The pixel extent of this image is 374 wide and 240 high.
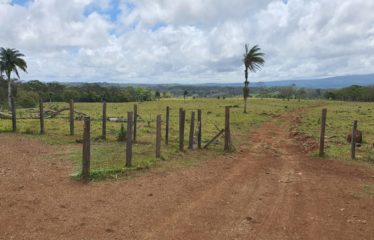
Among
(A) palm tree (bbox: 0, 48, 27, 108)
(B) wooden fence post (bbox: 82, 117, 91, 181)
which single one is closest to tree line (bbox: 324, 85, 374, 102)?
(A) palm tree (bbox: 0, 48, 27, 108)

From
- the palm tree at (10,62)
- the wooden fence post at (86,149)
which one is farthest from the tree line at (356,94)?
the wooden fence post at (86,149)

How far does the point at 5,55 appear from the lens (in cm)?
5012

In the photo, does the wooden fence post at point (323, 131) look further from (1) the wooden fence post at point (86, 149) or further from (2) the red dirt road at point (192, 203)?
(1) the wooden fence post at point (86, 149)

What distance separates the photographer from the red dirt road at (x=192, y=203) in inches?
299

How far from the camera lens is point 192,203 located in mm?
9414

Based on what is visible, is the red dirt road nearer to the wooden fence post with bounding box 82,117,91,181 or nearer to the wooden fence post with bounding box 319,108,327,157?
the wooden fence post with bounding box 82,117,91,181

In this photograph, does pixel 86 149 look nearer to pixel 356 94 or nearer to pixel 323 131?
pixel 323 131

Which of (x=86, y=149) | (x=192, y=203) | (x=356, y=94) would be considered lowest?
(x=192, y=203)

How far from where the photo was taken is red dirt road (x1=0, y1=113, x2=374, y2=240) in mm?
7602

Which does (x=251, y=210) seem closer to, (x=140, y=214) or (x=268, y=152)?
(x=140, y=214)

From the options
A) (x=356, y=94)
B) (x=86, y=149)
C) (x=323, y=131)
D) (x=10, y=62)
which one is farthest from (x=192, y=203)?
(x=356, y=94)

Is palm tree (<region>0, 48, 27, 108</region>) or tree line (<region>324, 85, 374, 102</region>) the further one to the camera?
tree line (<region>324, 85, 374, 102</region>)

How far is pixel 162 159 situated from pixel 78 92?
88.5m

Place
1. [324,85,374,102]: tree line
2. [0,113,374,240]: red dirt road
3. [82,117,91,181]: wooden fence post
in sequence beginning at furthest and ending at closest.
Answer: [324,85,374,102]: tree line, [82,117,91,181]: wooden fence post, [0,113,374,240]: red dirt road
